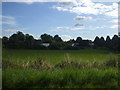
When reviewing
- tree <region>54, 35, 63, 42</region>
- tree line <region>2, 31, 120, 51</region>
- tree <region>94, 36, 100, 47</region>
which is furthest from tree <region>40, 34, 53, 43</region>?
tree <region>94, 36, 100, 47</region>

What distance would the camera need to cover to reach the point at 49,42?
22391mm

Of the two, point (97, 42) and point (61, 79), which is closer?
point (61, 79)

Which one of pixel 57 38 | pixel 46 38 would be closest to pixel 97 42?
pixel 57 38

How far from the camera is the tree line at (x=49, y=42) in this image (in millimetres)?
19152

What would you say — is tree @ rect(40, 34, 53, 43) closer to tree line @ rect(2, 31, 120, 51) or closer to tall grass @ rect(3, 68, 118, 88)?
tree line @ rect(2, 31, 120, 51)

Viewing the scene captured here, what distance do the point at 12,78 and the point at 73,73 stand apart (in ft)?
8.31

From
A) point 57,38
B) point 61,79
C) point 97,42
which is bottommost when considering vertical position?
point 61,79

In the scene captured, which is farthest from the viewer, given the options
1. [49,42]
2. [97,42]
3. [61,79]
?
[97,42]

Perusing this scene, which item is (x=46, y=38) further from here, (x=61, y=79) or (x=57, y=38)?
(x=61, y=79)

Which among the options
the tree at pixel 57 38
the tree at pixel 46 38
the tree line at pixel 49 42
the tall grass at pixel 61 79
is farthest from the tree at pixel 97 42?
the tall grass at pixel 61 79

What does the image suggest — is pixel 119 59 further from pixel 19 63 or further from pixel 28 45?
pixel 28 45

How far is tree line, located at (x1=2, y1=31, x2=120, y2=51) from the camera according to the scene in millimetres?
19152

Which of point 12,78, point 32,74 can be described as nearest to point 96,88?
point 32,74

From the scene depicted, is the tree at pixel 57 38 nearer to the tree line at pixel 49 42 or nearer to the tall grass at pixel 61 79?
the tree line at pixel 49 42
